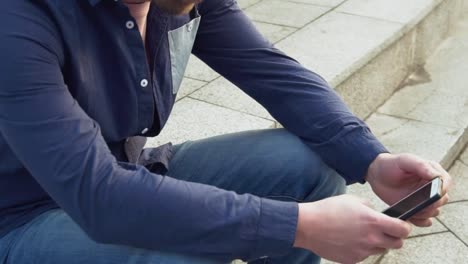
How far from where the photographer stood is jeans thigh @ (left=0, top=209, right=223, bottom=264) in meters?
1.48

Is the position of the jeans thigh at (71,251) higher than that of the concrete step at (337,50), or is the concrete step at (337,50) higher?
the jeans thigh at (71,251)

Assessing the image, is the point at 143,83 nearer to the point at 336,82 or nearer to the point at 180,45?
the point at 180,45

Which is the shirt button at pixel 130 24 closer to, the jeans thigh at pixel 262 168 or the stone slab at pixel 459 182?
the jeans thigh at pixel 262 168

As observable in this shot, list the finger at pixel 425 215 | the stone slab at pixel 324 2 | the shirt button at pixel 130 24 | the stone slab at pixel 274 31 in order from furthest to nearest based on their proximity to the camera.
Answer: the stone slab at pixel 324 2, the stone slab at pixel 274 31, the finger at pixel 425 215, the shirt button at pixel 130 24

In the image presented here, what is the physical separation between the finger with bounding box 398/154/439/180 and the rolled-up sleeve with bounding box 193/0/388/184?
0.10m

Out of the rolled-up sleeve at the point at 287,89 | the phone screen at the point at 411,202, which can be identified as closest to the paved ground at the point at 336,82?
the rolled-up sleeve at the point at 287,89

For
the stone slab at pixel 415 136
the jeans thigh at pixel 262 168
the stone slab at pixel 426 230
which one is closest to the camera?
the jeans thigh at pixel 262 168

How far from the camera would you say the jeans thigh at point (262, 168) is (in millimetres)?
1866

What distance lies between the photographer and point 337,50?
3.46 metres

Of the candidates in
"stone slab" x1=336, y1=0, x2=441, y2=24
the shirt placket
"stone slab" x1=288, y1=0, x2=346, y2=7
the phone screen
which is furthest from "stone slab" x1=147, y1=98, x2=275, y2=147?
"stone slab" x1=288, y1=0, x2=346, y2=7

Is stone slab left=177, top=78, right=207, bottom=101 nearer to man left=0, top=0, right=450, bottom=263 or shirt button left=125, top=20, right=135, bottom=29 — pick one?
man left=0, top=0, right=450, bottom=263

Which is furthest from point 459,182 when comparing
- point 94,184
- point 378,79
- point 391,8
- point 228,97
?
point 94,184

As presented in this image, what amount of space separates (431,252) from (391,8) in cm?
190

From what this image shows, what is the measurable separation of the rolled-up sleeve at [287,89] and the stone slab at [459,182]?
4.10ft
